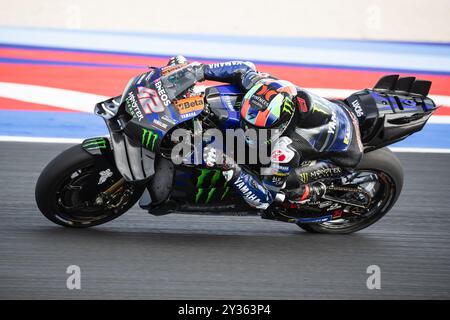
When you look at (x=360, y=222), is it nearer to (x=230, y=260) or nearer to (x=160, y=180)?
(x=230, y=260)

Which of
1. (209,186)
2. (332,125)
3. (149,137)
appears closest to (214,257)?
(209,186)

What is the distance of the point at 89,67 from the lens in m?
10.2

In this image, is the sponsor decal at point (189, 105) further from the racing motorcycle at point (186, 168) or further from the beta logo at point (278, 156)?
the beta logo at point (278, 156)

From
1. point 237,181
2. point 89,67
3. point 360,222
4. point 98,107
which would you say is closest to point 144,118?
point 98,107

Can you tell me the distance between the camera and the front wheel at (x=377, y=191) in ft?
17.7

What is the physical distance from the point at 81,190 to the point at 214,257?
968mm

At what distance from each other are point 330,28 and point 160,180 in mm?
7568

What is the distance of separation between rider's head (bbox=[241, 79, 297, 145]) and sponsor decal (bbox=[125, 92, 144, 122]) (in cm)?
63

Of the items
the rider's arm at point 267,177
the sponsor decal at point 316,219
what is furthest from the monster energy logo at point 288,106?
the sponsor decal at point 316,219

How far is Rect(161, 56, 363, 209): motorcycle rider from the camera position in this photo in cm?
466

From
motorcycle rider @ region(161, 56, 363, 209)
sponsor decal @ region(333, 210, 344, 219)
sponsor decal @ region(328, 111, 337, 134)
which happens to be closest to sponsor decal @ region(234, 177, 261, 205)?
motorcycle rider @ region(161, 56, 363, 209)

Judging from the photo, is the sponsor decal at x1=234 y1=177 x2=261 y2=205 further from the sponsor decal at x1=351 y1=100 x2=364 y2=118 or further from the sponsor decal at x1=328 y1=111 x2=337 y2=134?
the sponsor decal at x1=351 y1=100 x2=364 y2=118
